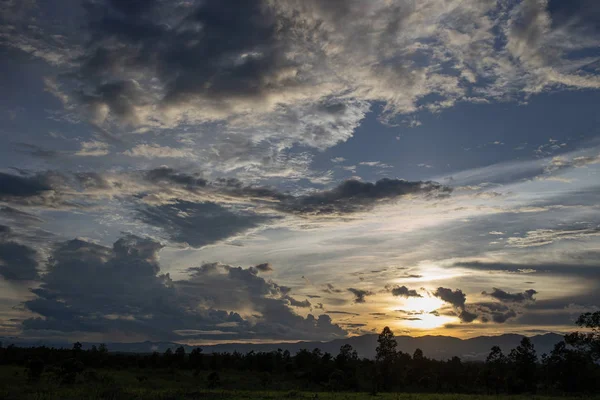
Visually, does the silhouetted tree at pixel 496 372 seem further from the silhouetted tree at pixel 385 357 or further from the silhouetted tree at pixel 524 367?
the silhouetted tree at pixel 385 357

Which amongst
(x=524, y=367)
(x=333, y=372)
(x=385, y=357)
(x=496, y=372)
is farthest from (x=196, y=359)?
(x=524, y=367)

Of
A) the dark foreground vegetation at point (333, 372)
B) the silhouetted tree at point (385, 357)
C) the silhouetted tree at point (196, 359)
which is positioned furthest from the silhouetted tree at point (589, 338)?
the silhouetted tree at point (196, 359)

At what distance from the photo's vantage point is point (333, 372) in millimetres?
123000

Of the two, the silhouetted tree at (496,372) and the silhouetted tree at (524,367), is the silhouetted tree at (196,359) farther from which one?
the silhouetted tree at (524,367)

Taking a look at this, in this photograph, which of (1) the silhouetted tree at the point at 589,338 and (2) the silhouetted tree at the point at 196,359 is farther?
(2) the silhouetted tree at the point at 196,359

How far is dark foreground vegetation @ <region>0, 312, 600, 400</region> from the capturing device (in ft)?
312

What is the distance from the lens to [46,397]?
58688 millimetres

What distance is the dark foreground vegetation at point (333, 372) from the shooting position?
95.0 metres

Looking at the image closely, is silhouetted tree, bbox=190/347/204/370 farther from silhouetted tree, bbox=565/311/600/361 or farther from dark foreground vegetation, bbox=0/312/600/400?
silhouetted tree, bbox=565/311/600/361

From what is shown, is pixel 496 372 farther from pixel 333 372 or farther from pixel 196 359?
pixel 196 359

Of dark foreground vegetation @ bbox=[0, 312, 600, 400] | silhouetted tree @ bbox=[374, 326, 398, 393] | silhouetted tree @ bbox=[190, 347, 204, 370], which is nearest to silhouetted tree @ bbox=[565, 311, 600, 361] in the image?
dark foreground vegetation @ bbox=[0, 312, 600, 400]

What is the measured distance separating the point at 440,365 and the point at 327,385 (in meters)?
73.8

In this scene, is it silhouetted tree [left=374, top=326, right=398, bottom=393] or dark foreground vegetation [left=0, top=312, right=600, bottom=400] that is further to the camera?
silhouetted tree [left=374, top=326, right=398, bottom=393]

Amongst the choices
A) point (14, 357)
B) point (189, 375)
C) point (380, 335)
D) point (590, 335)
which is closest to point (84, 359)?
point (14, 357)
